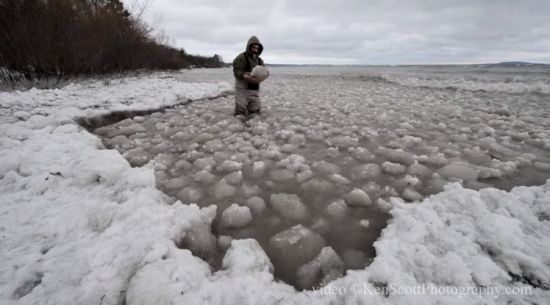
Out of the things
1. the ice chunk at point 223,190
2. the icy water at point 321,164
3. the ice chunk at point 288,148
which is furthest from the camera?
the ice chunk at point 288,148

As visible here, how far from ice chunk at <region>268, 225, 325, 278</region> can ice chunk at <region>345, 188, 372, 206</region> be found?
1.86 feet

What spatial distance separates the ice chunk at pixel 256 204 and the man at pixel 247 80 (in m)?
3.50

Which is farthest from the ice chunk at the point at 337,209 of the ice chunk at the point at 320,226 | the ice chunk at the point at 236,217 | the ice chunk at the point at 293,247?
the ice chunk at the point at 236,217

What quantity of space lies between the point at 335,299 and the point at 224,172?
1897mm

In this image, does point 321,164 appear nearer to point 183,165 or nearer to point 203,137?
point 183,165

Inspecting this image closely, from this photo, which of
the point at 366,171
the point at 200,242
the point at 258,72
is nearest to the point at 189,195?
the point at 200,242

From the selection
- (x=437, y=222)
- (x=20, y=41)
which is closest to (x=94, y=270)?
(x=437, y=222)

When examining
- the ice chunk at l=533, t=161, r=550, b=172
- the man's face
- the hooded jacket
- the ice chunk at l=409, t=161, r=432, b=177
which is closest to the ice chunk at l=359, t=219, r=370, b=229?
the ice chunk at l=409, t=161, r=432, b=177

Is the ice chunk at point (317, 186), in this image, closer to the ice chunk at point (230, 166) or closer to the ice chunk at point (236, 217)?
the ice chunk at point (236, 217)

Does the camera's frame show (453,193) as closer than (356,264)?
No

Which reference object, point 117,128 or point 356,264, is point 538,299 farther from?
point 117,128

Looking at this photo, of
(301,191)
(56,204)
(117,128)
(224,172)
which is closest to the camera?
(56,204)

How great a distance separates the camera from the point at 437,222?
6.15ft

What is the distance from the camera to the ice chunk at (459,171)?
2.65 m
